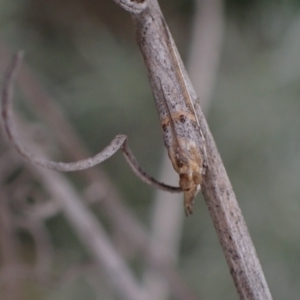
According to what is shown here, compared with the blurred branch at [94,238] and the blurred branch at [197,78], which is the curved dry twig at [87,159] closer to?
the blurred branch at [94,238]

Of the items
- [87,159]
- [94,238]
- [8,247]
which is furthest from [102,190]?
[87,159]

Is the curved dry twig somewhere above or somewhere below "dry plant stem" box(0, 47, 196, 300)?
above

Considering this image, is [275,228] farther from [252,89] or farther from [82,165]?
[82,165]

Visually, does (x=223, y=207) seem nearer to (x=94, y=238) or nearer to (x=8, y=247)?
(x=94, y=238)

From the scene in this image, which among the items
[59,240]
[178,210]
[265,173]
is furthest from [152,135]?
[59,240]

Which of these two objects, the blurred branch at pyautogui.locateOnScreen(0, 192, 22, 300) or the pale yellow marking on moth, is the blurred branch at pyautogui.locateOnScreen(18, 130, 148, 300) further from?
the pale yellow marking on moth

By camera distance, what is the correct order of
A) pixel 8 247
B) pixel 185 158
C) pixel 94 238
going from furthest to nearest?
pixel 8 247 → pixel 94 238 → pixel 185 158

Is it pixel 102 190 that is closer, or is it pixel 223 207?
pixel 223 207

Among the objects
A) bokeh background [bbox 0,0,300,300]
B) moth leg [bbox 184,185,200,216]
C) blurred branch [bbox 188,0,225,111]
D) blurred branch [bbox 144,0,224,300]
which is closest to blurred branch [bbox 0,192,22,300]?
bokeh background [bbox 0,0,300,300]
